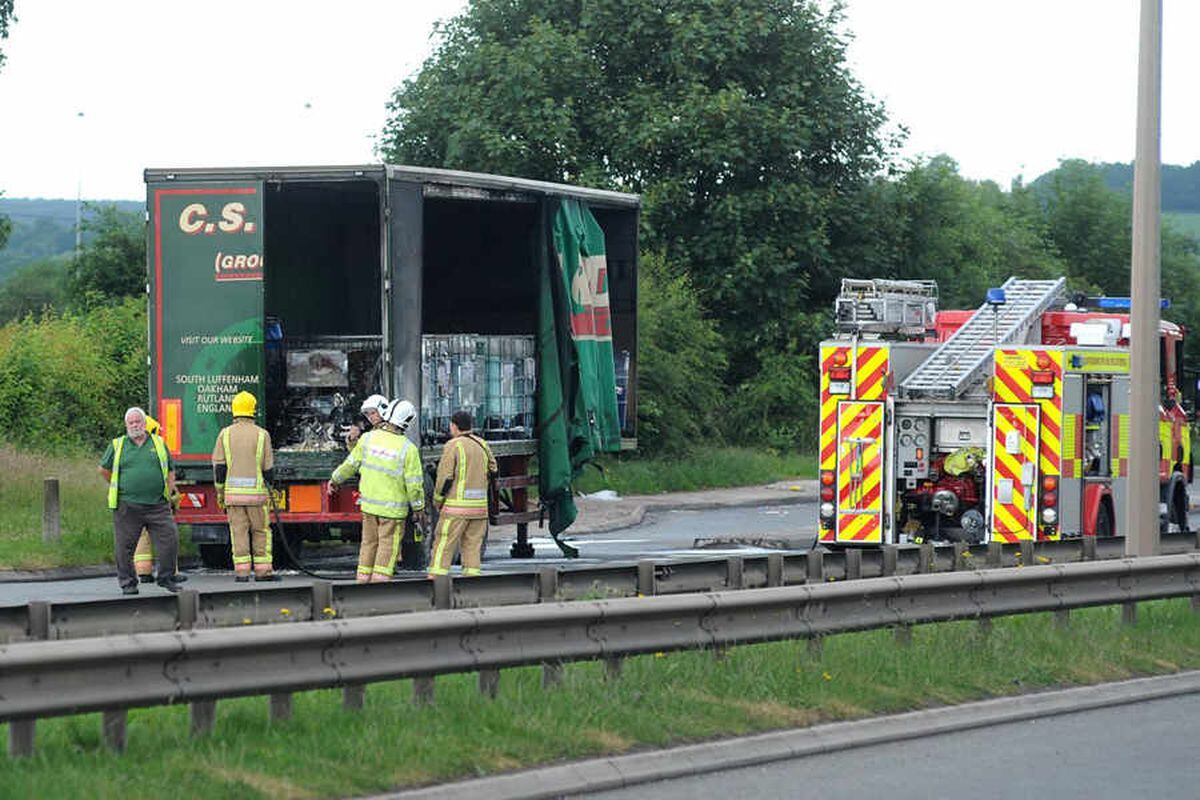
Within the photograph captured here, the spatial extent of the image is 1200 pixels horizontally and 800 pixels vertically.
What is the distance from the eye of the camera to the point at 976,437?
67.7 feet

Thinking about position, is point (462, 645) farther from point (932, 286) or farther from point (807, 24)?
point (807, 24)

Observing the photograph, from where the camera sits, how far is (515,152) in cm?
4666

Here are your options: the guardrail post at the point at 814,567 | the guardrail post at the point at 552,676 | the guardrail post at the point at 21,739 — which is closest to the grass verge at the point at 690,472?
the guardrail post at the point at 814,567

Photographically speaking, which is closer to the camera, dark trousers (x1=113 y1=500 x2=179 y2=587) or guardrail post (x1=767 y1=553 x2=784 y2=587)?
guardrail post (x1=767 y1=553 x2=784 y2=587)

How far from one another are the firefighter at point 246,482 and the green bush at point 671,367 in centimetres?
1873

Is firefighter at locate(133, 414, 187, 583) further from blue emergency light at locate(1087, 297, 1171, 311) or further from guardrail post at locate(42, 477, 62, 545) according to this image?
blue emergency light at locate(1087, 297, 1171, 311)

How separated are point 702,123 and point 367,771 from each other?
37360 mm

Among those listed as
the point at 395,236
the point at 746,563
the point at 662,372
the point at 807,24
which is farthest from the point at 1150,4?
the point at 807,24

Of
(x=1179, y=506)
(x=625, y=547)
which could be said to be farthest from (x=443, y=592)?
(x=1179, y=506)

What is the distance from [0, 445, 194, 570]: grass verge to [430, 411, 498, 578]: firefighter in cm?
590

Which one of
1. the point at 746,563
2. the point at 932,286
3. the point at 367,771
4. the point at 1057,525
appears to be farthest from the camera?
the point at 932,286

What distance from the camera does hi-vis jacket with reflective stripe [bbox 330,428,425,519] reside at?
16.1 metres

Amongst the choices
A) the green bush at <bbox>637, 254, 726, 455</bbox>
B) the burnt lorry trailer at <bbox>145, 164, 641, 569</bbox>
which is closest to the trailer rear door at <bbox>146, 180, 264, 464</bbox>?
the burnt lorry trailer at <bbox>145, 164, 641, 569</bbox>

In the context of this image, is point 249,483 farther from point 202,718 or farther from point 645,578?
point 202,718
